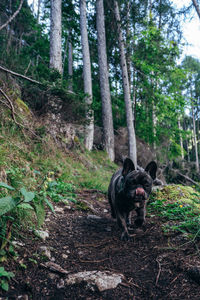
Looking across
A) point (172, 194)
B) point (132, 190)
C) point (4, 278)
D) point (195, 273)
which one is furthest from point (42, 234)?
point (172, 194)

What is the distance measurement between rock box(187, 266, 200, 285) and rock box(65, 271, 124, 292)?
68cm

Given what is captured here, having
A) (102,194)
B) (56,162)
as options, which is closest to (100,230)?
(102,194)

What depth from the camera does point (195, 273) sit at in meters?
2.11

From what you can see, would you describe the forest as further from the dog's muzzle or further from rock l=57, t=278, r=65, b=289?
the dog's muzzle

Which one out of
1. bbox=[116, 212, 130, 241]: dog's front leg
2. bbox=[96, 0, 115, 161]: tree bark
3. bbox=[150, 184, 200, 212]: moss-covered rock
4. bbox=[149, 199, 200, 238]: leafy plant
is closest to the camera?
bbox=[149, 199, 200, 238]: leafy plant

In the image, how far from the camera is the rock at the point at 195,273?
2.08m

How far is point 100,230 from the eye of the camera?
3.59 meters

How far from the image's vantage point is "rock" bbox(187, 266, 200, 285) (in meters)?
2.08

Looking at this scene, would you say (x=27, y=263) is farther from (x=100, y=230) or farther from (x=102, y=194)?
(x=102, y=194)

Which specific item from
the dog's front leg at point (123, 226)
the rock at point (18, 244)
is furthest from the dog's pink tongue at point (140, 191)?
the rock at point (18, 244)

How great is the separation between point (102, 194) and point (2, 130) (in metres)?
3.20

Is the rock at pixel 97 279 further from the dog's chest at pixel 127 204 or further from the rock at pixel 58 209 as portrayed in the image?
the rock at pixel 58 209

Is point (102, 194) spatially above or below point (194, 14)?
below

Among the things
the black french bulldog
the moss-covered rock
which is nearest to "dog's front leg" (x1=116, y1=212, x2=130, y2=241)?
the black french bulldog
